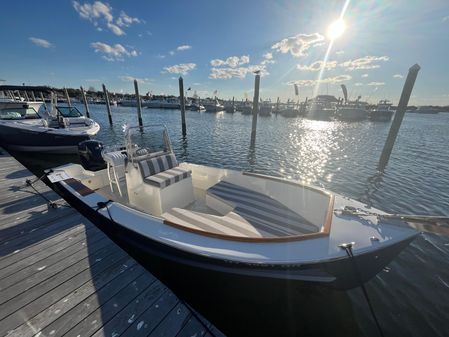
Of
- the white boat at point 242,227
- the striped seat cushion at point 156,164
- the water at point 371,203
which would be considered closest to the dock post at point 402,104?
the water at point 371,203

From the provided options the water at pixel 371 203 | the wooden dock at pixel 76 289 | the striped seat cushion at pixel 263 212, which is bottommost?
the water at pixel 371 203

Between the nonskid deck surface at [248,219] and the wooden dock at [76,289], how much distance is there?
1.03 meters

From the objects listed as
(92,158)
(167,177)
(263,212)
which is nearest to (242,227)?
(263,212)

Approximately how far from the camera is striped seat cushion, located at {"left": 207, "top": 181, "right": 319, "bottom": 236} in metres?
3.55

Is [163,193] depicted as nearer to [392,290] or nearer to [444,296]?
[392,290]

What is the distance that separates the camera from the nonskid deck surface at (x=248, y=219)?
3.31 metres

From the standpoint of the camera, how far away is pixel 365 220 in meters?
3.01

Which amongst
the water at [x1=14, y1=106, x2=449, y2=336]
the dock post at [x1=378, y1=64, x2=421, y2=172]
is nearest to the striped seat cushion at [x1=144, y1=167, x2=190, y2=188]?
the water at [x1=14, y1=106, x2=449, y2=336]

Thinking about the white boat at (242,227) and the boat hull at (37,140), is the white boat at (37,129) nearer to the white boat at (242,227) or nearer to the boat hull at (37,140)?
the boat hull at (37,140)

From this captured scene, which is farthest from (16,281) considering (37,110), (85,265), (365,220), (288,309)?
(37,110)

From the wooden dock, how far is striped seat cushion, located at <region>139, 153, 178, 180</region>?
4.72 feet

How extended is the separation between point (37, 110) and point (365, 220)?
54.6 ft

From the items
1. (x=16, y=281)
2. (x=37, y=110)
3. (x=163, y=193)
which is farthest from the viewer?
(x=37, y=110)

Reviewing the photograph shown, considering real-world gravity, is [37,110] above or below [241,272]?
above
